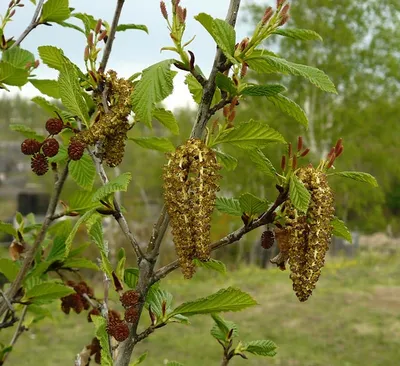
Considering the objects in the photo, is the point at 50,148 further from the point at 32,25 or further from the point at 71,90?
the point at 32,25

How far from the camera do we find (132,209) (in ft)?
69.8

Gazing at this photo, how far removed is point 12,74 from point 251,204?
110cm

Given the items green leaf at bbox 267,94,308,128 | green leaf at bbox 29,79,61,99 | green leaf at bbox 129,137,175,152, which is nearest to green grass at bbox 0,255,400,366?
green leaf at bbox 29,79,61,99

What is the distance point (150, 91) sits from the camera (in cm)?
124

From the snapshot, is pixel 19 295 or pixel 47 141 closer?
pixel 47 141

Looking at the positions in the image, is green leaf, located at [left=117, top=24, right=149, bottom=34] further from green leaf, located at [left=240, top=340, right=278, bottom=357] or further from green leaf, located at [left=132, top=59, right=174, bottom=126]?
green leaf, located at [left=240, top=340, right=278, bottom=357]

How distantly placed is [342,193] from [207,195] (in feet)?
71.5

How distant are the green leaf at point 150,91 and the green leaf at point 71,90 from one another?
0.17 metres

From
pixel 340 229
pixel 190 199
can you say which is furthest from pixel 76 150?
pixel 340 229

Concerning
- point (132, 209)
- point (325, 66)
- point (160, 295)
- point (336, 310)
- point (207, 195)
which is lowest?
point (132, 209)

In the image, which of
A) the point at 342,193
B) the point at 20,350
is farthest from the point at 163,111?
the point at 342,193

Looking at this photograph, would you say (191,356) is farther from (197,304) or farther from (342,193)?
(342,193)

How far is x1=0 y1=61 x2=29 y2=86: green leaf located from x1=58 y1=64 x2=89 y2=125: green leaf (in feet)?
2.56

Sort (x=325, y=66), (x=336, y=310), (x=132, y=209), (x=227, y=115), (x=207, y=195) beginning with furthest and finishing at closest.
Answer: (x=132, y=209)
(x=325, y=66)
(x=336, y=310)
(x=227, y=115)
(x=207, y=195)
